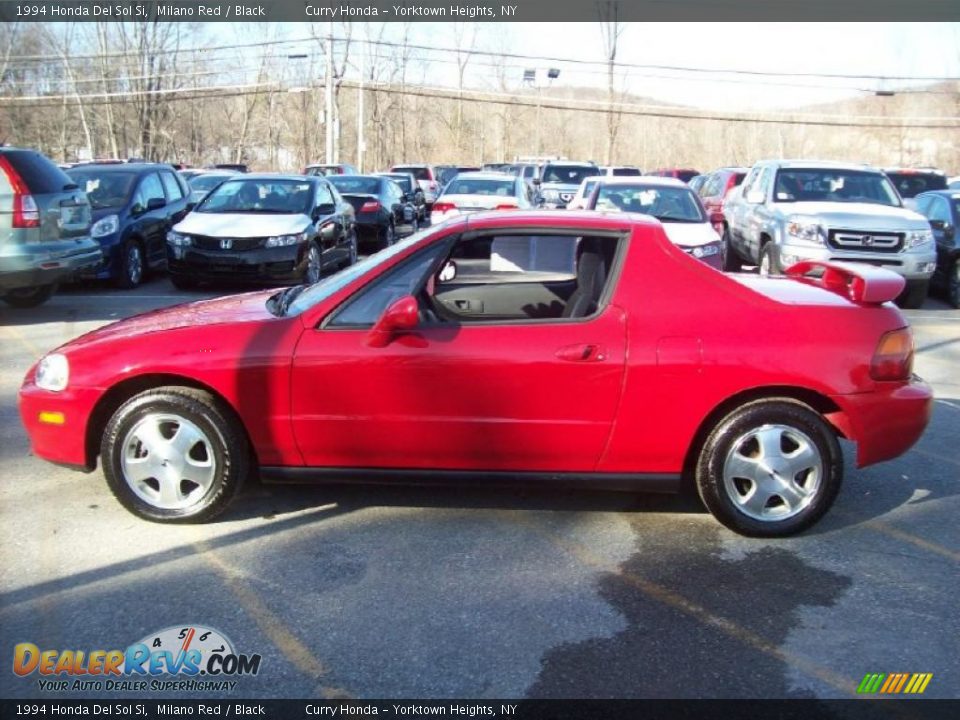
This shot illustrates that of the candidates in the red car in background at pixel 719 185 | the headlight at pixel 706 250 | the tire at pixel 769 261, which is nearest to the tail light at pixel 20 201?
the headlight at pixel 706 250

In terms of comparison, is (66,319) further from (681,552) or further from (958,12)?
(958,12)

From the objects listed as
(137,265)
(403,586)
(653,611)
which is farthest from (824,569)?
(137,265)

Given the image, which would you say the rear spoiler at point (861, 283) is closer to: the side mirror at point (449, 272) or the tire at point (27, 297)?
the side mirror at point (449, 272)

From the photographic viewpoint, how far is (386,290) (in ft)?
13.6

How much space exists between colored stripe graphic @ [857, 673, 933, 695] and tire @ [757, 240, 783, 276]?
8.49 metres

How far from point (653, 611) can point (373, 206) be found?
1327 cm

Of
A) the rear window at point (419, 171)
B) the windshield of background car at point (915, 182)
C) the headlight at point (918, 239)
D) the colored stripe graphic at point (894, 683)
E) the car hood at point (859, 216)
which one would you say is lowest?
the colored stripe graphic at point (894, 683)

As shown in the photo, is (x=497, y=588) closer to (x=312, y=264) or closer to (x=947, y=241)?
(x=312, y=264)

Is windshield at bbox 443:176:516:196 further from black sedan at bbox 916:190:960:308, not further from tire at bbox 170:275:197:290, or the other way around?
black sedan at bbox 916:190:960:308

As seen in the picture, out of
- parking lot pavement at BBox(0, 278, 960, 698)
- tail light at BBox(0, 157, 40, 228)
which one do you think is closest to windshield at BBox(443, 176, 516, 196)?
tail light at BBox(0, 157, 40, 228)

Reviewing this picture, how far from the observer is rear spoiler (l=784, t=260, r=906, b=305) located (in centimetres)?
420

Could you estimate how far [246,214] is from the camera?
1184cm

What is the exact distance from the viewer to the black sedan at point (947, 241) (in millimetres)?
11680

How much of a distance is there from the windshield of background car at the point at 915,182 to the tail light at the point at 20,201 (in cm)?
1767
